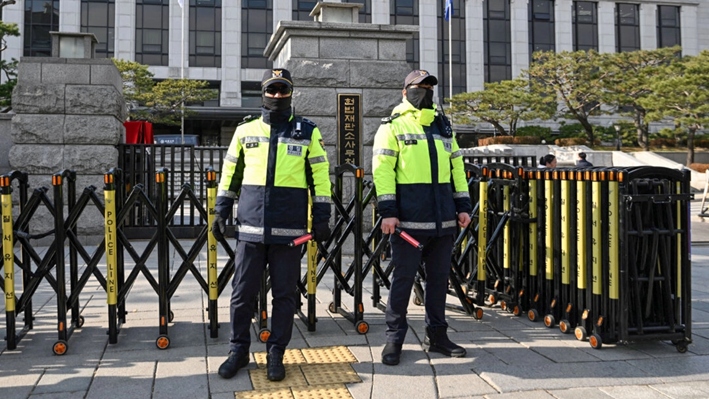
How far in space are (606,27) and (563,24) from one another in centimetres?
409

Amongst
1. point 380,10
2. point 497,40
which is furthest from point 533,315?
point 497,40

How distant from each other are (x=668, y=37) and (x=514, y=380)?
59193mm

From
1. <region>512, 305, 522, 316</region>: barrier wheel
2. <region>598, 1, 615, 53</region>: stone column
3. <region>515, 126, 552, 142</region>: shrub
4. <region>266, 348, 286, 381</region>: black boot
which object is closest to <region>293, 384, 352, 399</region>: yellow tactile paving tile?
<region>266, 348, 286, 381</region>: black boot

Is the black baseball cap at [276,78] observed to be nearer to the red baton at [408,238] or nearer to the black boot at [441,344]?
the red baton at [408,238]

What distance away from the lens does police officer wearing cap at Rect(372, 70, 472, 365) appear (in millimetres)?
4684

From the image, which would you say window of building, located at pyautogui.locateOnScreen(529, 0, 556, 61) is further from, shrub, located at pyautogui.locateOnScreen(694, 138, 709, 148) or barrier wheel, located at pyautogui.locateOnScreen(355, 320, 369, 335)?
barrier wheel, located at pyautogui.locateOnScreen(355, 320, 369, 335)

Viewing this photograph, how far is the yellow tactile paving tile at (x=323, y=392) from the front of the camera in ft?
13.1

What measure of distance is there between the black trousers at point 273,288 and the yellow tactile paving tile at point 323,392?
408 mm

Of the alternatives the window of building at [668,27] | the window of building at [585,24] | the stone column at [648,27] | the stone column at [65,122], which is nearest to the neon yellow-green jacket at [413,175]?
the stone column at [65,122]

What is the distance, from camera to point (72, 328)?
5398 mm

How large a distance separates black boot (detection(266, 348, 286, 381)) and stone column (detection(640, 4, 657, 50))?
5753cm

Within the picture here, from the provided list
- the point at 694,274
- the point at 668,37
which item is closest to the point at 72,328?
the point at 694,274

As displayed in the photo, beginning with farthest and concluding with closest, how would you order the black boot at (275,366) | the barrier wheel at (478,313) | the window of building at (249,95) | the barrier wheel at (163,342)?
the window of building at (249,95)
the barrier wheel at (478,313)
the barrier wheel at (163,342)
the black boot at (275,366)

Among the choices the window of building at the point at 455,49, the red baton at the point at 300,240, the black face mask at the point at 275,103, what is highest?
the window of building at the point at 455,49
